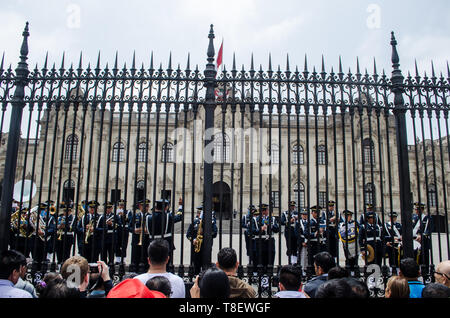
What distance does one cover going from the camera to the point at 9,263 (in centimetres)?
336

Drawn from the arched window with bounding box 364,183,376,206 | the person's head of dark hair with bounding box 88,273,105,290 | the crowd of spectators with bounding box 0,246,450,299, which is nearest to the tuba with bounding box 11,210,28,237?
the crowd of spectators with bounding box 0,246,450,299

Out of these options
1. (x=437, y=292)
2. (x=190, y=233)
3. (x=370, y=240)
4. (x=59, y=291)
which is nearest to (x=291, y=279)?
(x=437, y=292)

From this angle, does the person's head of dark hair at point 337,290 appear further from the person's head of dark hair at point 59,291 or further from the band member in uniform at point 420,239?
the band member in uniform at point 420,239

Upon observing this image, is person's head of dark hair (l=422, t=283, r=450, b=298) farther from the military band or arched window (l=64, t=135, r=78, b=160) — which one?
arched window (l=64, t=135, r=78, b=160)

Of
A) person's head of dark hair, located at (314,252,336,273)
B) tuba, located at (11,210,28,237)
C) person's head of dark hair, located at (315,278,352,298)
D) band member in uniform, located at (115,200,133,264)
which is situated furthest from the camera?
tuba, located at (11,210,28,237)

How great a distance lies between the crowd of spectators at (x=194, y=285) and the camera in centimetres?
249

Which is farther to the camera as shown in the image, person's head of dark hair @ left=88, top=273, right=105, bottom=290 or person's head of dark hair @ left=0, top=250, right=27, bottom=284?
person's head of dark hair @ left=88, top=273, right=105, bottom=290

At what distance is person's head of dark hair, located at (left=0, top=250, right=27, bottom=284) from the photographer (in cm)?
333

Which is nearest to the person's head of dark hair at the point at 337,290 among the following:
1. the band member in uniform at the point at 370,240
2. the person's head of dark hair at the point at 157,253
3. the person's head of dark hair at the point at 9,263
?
the person's head of dark hair at the point at 157,253

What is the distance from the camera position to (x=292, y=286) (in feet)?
10.8

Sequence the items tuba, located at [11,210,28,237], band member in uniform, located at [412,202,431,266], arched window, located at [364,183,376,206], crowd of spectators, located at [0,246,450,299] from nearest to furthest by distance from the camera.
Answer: crowd of spectators, located at [0,246,450,299], arched window, located at [364,183,376,206], band member in uniform, located at [412,202,431,266], tuba, located at [11,210,28,237]

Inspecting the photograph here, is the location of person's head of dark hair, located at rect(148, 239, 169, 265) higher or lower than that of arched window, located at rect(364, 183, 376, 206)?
lower

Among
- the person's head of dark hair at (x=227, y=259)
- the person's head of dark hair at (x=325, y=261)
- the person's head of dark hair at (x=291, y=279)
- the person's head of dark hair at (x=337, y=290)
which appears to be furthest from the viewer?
the person's head of dark hair at (x=325, y=261)
